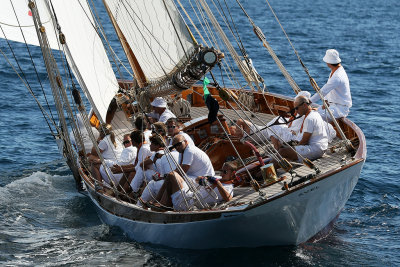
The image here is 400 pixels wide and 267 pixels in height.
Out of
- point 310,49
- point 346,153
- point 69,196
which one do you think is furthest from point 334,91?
point 310,49

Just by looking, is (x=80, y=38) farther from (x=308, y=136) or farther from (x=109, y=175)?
(x=308, y=136)

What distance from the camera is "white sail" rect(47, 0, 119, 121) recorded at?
12.9 meters

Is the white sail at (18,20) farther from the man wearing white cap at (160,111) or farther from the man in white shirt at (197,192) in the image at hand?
the man in white shirt at (197,192)

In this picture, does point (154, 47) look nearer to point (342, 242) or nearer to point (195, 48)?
point (195, 48)

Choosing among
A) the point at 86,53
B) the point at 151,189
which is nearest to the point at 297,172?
the point at 151,189

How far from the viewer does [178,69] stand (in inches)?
508

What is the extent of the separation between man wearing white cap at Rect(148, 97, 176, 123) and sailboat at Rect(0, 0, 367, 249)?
0.34m

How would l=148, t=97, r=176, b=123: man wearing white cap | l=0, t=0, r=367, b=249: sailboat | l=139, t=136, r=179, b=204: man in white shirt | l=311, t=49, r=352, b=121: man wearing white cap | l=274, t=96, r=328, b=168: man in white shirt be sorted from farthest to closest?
l=148, t=97, r=176, b=123: man wearing white cap → l=311, t=49, r=352, b=121: man wearing white cap → l=274, t=96, r=328, b=168: man in white shirt → l=139, t=136, r=179, b=204: man in white shirt → l=0, t=0, r=367, b=249: sailboat

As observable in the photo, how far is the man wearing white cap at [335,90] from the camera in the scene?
14031 mm

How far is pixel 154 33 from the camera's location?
44.4ft

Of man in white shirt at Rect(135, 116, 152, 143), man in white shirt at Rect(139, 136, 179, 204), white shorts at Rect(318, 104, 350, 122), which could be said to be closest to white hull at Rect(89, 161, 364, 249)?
man in white shirt at Rect(139, 136, 179, 204)

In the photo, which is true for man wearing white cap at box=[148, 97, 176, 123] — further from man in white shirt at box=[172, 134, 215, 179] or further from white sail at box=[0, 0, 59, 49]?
man in white shirt at box=[172, 134, 215, 179]

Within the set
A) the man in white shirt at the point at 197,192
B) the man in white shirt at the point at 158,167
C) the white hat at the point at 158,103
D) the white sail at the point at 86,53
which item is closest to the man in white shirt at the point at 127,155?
the white sail at the point at 86,53

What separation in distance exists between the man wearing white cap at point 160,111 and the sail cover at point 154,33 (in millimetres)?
720
